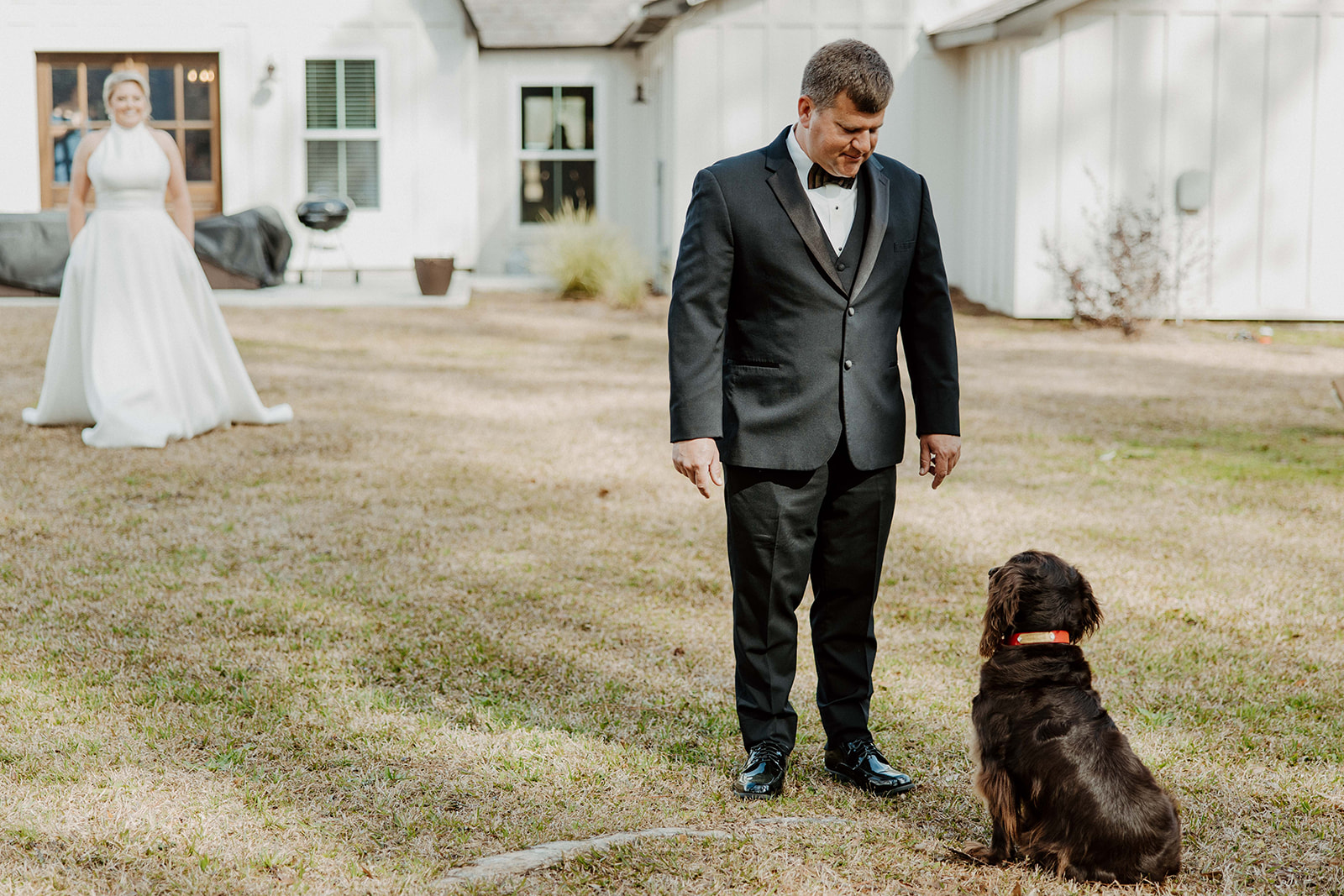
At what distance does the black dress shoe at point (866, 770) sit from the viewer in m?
3.51

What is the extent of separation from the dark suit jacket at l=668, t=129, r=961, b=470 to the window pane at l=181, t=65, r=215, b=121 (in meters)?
16.3

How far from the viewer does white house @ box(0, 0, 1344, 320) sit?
46.2 feet

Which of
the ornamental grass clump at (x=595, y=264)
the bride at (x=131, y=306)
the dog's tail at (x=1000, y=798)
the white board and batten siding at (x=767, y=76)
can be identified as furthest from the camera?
the ornamental grass clump at (x=595, y=264)

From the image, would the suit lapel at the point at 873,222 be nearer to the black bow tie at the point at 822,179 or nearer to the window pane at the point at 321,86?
the black bow tie at the point at 822,179

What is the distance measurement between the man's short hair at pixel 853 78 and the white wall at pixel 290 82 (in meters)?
15.6

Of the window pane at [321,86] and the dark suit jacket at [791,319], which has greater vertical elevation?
the window pane at [321,86]

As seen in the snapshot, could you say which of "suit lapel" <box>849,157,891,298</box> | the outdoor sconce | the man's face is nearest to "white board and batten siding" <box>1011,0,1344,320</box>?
the outdoor sconce

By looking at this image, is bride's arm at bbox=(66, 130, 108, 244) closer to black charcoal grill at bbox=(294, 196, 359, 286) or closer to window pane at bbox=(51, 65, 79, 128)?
black charcoal grill at bbox=(294, 196, 359, 286)

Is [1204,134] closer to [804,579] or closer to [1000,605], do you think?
[804,579]

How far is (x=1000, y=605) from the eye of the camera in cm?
296

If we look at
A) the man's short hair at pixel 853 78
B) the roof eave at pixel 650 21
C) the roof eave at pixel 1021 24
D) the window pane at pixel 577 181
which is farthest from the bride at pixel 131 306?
the window pane at pixel 577 181

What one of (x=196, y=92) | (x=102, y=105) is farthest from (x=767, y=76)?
(x=102, y=105)

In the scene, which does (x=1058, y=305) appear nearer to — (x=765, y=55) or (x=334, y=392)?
(x=765, y=55)

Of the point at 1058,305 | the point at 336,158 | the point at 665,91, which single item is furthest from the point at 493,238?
the point at 1058,305
